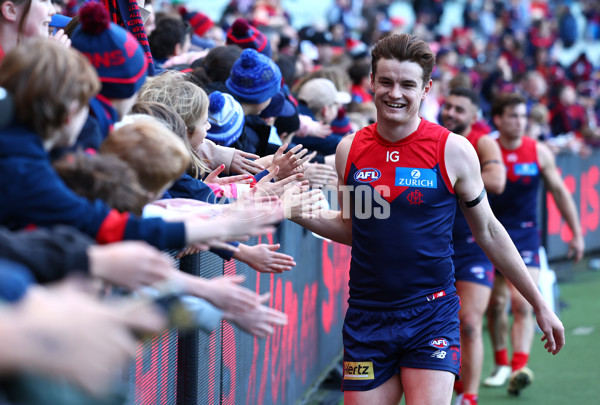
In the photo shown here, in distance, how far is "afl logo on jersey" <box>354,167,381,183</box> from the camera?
395 cm

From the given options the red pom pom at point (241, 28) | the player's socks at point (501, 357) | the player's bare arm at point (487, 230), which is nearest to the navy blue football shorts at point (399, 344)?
the player's bare arm at point (487, 230)

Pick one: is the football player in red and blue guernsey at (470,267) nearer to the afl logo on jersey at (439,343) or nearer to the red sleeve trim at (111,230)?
the afl logo on jersey at (439,343)

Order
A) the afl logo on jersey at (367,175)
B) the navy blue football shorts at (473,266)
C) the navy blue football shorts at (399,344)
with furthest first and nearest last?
1. the navy blue football shorts at (473,266)
2. the afl logo on jersey at (367,175)
3. the navy blue football shorts at (399,344)

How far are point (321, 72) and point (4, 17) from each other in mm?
4265

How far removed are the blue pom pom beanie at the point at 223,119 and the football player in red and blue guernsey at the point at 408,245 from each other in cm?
89

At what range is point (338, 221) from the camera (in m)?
4.19

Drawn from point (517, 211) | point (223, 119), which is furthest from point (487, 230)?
point (517, 211)

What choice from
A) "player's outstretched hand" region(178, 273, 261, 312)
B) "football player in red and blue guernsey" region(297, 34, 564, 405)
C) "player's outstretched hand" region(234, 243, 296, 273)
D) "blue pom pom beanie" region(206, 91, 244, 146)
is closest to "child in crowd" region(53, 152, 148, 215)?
"player's outstretched hand" region(178, 273, 261, 312)

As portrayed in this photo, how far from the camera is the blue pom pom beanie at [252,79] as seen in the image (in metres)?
5.06

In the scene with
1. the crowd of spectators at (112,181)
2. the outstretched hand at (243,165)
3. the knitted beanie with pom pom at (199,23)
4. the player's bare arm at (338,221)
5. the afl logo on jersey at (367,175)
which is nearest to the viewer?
the crowd of spectators at (112,181)

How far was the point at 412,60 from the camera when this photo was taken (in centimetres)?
391

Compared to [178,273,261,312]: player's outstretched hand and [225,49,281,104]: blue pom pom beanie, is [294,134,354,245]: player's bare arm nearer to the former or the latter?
[225,49,281,104]: blue pom pom beanie

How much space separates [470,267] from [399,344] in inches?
103

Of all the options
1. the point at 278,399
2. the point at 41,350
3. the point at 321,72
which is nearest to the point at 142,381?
the point at 41,350
